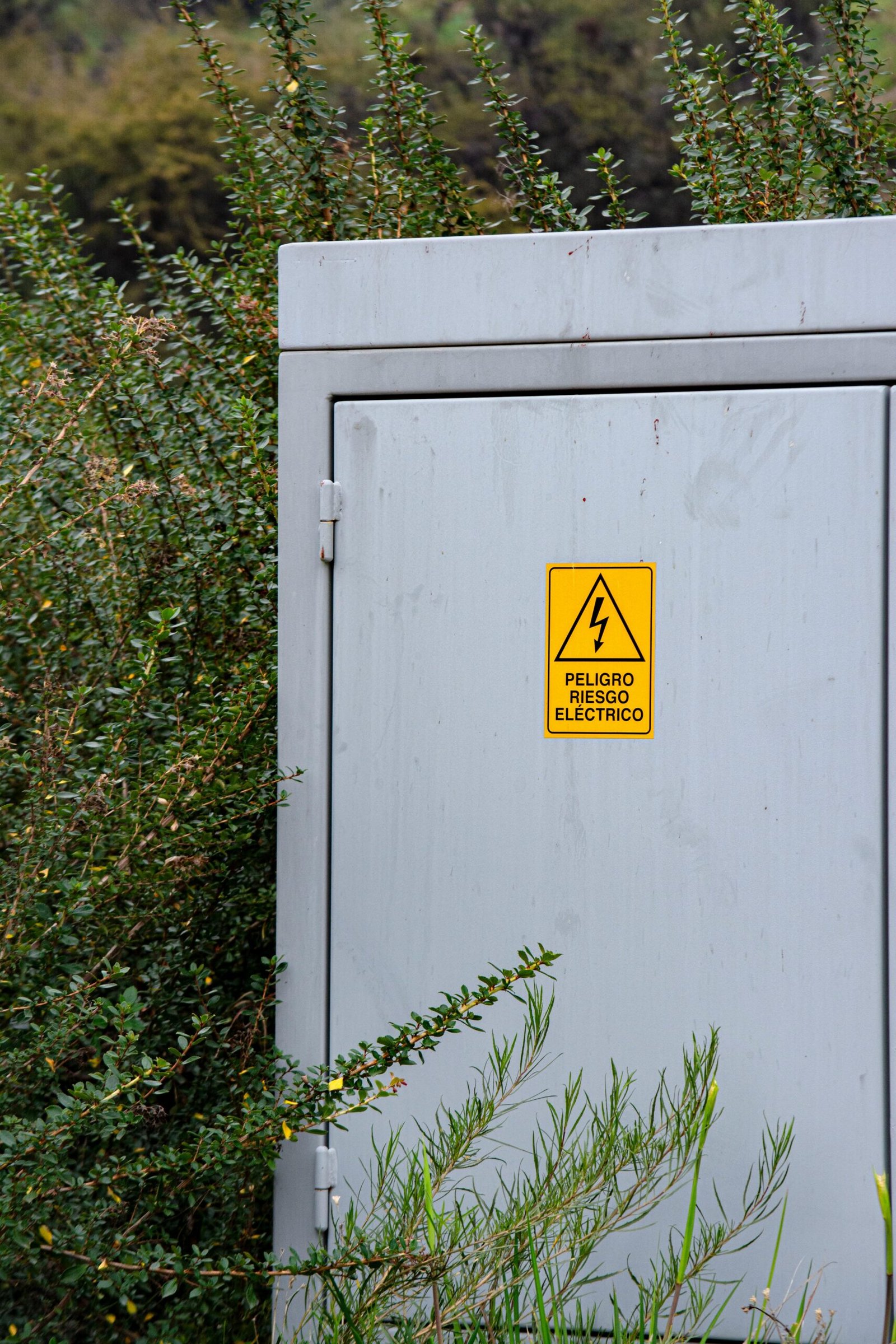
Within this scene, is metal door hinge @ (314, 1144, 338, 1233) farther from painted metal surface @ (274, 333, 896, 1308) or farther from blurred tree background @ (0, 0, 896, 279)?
blurred tree background @ (0, 0, 896, 279)

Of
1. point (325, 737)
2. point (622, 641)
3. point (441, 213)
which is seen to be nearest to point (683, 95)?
point (441, 213)

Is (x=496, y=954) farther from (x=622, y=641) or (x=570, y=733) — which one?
(x=622, y=641)

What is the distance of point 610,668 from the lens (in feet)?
5.35

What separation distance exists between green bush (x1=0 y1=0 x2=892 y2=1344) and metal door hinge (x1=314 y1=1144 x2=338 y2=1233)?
7 centimetres

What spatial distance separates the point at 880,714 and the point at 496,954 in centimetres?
69

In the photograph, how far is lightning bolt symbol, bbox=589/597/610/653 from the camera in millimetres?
1630

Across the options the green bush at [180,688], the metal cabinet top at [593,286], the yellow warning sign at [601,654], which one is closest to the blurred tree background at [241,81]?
the green bush at [180,688]

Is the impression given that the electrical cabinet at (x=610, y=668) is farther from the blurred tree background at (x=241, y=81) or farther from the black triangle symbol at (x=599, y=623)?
the blurred tree background at (x=241, y=81)

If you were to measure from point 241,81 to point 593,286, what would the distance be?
754 centimetres

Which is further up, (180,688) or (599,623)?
(599,623)

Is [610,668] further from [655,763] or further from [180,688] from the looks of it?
[180,688]

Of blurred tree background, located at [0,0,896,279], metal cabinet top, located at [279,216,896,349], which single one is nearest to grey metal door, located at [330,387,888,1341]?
metal cabinet top, located at [279,216,896,349]

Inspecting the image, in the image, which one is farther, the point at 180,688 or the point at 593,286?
the point at 180,688

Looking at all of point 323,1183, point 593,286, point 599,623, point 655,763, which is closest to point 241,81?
point 593,286
